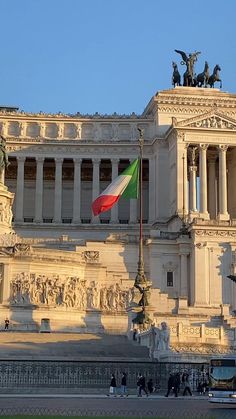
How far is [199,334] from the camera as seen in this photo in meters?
44.5

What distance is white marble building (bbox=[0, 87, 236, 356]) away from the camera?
6800 centimetres

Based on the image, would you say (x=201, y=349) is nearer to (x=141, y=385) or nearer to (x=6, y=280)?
(x=141, y=385)

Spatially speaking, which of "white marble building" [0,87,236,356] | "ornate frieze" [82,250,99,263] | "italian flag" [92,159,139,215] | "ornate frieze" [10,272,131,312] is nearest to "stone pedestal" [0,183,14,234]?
"white marble building" [0,87,236,356]

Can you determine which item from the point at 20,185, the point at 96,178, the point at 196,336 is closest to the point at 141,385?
the point at 196,336

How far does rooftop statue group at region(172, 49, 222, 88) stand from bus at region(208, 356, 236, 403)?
62.9 m

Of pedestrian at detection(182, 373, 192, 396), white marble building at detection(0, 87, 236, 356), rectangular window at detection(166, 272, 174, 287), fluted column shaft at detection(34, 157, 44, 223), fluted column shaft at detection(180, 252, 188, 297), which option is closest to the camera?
pedestrian at detection(182, 373, 192, 396)

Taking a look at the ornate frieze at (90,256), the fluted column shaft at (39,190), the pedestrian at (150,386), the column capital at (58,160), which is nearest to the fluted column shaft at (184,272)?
the ornate frieze at (90,256)

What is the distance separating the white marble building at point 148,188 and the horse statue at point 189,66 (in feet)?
11.0

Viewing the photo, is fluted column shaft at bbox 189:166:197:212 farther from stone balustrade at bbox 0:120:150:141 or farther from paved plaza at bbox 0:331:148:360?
paved plaza at bbox 0:331:148:360

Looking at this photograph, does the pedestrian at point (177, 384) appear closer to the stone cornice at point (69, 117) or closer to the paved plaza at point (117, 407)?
the paved plaza at point (117, 407)

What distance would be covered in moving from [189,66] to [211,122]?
12.7 m

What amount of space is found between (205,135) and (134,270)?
19.5 meters

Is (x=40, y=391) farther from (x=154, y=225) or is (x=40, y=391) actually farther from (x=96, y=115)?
(x=96, y=115)

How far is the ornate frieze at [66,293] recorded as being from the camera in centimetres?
5866
